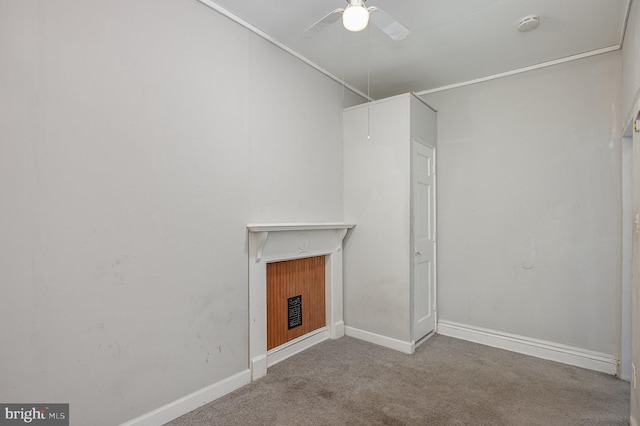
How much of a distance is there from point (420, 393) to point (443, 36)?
2.77 m

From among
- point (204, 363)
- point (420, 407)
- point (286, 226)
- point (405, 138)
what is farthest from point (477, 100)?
point (204, 363)

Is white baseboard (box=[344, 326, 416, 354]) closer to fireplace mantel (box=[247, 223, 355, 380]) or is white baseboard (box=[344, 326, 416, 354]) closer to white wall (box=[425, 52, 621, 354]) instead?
fireplace mantel (box=[247, 223, 355, 380])

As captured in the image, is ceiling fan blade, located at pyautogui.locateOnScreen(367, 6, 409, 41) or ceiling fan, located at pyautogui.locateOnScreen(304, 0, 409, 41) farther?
ceiling fan blade, located at pyautogui.locateOnScreen(367, 6, 409, 41)

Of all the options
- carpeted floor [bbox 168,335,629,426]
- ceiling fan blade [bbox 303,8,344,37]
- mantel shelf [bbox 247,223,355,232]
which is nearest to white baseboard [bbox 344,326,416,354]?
carpeted floor [bbox 168,335,629,426]

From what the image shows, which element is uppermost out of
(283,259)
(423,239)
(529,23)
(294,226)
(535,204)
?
(529,23)

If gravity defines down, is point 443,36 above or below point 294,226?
above

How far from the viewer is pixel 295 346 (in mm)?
3008

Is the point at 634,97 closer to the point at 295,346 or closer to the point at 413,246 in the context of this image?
the point at 413,246

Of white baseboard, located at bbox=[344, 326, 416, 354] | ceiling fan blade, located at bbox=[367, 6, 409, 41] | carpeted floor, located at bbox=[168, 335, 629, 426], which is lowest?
carpeted floor, located at bbox=[168, 335, 629, 426]

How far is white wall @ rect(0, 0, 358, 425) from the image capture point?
1531 millimetres

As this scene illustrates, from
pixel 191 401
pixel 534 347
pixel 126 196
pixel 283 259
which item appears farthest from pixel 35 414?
pixel 534 347

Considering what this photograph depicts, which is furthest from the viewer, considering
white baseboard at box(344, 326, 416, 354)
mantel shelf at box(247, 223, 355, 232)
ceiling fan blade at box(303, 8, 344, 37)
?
white baseboard at box(344, 326, 416, 354)

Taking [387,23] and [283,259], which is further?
[283,259]

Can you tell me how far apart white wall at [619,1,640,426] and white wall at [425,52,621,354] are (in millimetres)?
331
